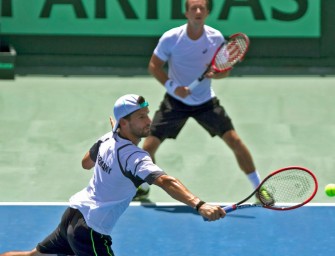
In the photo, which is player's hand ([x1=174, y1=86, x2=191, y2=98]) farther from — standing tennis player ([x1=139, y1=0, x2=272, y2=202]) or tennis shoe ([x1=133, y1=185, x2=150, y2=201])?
tennis shoe ([x1=133, y1=185, x2=150, y2=201])

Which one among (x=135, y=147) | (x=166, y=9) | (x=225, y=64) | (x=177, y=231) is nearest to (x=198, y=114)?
(x=225, y=64)

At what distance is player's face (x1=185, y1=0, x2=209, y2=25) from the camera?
37.0ft

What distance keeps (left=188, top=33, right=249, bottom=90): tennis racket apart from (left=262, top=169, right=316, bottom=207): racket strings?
257 centimetres

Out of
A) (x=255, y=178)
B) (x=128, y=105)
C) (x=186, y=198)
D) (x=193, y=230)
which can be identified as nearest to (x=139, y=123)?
(x=128, y=105)

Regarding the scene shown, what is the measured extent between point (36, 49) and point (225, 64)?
5.83 metres

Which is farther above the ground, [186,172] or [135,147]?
[135,147]

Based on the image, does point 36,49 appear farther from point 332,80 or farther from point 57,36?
point 332,80

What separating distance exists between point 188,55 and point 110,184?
3689mm

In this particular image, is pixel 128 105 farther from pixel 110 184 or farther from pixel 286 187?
pixel 286 187

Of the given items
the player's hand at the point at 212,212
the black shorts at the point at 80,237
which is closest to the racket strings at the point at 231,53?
the black shorts at the point at 80,237

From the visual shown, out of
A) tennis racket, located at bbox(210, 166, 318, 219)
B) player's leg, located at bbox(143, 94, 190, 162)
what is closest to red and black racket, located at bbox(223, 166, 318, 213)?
tennis racket, located at bbox(210, 166, 318, 219)

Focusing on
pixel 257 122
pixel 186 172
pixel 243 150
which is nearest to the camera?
pixel 243 150

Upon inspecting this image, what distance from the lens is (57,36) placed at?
16547 millimetres

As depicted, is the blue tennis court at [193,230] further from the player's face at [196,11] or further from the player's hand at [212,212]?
the player's hand at [212,212]
